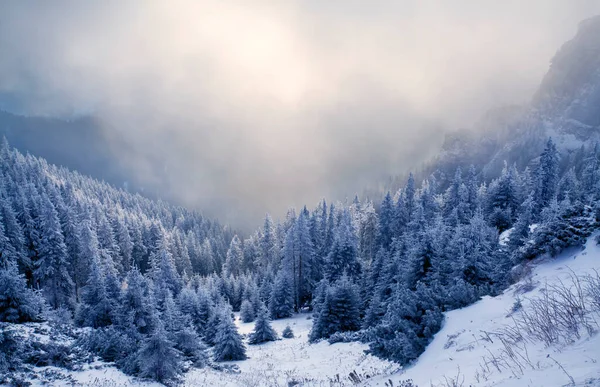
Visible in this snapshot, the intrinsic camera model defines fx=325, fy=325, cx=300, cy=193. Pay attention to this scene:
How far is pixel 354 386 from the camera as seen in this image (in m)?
9.94

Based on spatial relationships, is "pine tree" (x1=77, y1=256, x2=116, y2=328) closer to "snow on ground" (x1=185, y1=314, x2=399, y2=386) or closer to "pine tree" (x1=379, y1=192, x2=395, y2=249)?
"snow on ground" (x1=185, y1=314, x2=399, y2=386)

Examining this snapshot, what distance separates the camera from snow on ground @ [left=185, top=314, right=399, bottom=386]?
13.8 meters

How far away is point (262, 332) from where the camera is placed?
96.8ft

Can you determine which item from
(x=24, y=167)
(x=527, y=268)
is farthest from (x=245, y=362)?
(x=24, y=167)

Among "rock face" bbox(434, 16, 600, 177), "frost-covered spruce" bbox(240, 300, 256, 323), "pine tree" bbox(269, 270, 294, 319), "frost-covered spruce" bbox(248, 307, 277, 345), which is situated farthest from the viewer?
"rock face" bbox(434, 16, 600, 177)

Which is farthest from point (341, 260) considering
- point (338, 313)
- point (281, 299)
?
point (338, 313)

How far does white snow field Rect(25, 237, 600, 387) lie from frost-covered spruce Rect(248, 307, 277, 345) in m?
5.04

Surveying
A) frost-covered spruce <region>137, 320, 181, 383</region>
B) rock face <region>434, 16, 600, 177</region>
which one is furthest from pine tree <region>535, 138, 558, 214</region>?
rock face <region>434, 16, 600, 177</region>

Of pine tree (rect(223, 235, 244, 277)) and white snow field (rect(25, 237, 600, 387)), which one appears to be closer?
white snow field (rect(25, 237, 600, 387))

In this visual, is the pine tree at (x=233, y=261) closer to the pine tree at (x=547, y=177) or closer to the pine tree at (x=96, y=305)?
the pine tree at (x=96, y=305)

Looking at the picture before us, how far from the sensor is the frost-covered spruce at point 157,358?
1386cm

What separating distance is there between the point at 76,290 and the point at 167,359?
147 feet

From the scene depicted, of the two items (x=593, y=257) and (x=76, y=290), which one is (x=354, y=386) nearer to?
(x=593, y=257)

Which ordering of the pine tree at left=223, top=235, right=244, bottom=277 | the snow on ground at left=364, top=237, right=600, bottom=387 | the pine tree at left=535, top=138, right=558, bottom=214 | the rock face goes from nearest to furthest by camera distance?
the snow on ground at left=364, top=237, right=600, bottom=387 → the pine tree at left=535, top=138, right=558, bottom=214 → the pine tree at left=223, top=235, right=244, bottom=277 → the rock face
